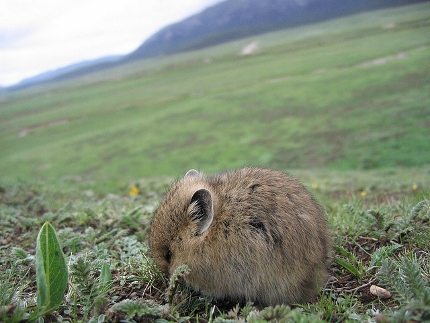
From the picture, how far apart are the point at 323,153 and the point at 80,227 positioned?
17.4 metres

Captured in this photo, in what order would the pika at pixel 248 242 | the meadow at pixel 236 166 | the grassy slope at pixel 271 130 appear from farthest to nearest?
the grassy slope at pixel 271 130 → the pika at pixel 248 242 → the meadow at pixel 236 166

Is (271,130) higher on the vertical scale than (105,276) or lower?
lower

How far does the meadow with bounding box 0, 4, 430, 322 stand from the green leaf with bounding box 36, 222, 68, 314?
0.13m

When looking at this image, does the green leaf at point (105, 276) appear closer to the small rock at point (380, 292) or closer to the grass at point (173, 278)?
the grass at point (173, 278)

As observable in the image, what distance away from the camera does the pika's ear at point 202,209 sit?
11.8ft

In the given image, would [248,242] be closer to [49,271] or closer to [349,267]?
[349,267]

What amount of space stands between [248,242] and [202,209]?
531mm

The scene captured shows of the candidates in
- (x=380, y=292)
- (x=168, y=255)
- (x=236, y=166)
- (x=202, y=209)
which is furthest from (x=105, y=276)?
(x=236, y=166)

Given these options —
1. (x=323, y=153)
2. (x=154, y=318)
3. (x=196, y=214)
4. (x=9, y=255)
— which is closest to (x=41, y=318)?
(x=154, y=318)

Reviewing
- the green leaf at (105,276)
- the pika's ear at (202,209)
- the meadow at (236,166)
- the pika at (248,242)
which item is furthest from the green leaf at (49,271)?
the pika's ear at (202,209)

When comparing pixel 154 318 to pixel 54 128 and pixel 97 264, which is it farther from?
pixel 54 128

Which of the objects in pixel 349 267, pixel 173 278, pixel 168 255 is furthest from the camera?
pixel 349 267

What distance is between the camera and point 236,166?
2091 centimetres

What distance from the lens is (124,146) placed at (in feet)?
99.6
